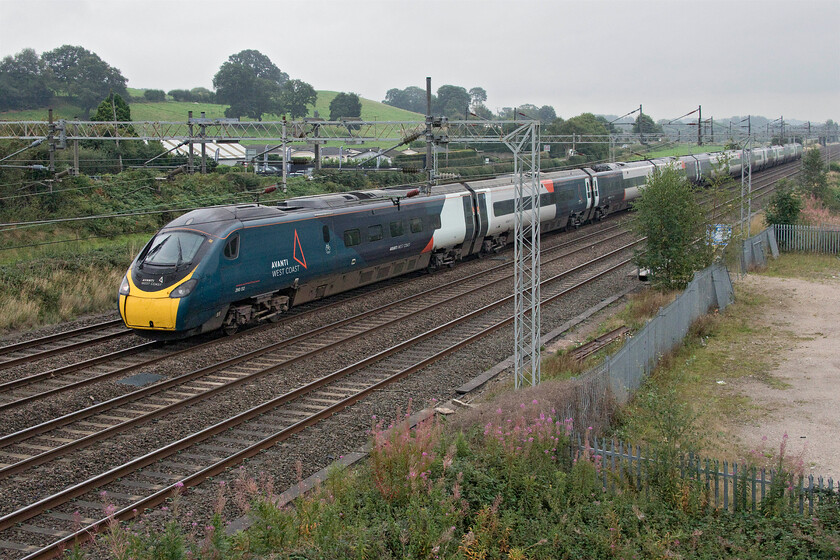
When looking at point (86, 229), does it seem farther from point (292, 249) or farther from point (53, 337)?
point (292, 249)

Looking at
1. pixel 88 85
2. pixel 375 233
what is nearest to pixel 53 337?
pixel 375 233

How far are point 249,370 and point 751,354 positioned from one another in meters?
12.0

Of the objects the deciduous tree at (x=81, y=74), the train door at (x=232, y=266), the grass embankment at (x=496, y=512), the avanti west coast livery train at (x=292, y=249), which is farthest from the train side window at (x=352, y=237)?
the deciduous tree at (x=81, y=74)

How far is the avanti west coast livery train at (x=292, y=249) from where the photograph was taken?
16.2 meters

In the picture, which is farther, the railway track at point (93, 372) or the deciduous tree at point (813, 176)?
the deciduous tree at point (813, 176)

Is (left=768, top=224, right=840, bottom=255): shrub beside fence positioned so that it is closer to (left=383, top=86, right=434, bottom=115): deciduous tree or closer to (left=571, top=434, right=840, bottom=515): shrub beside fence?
(left=571, top=434, right=840, bottom=515): shrub beside fence

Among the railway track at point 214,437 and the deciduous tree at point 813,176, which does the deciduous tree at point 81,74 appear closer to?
the deciduous tree at point 813,176

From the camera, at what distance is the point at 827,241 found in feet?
105

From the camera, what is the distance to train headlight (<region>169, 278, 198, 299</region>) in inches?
623

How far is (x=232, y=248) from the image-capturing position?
17109 mm

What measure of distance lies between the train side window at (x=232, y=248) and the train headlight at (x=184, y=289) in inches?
49.4

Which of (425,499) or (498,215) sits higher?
(498,215)

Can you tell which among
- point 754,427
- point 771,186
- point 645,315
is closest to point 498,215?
point 645,315

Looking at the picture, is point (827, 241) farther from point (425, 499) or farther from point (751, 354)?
point (425, 499)
